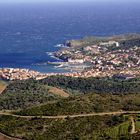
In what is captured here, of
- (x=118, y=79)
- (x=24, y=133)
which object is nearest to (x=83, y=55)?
(x=118, y=79)

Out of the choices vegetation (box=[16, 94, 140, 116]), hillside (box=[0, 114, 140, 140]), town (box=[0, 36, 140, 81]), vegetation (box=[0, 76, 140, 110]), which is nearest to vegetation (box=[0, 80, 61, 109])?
vegetation (box=[0, 76, 140, 110])

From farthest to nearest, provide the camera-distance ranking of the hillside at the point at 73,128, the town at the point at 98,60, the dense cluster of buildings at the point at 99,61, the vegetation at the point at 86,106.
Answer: the town at the point at 98,60
the dense cluster of buildings at the point at 99,61
the vegetation at the point at 86,106
the hillside at the point at 73,128

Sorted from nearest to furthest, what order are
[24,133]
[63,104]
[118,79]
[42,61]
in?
1. [24,133]
2. [63,104]
3. [118,79]
4. [42,61]

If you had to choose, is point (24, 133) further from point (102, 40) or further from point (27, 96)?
point (102, 40)

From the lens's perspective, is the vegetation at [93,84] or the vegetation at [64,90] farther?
the vegetation at [93,84]

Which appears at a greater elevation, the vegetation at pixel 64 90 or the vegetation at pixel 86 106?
the vegetation at pixel 86 106

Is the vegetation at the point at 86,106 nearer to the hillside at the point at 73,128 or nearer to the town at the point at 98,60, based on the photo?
the hillside at the point at 73,128

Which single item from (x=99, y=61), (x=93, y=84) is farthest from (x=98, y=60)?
(x=93, y=84)

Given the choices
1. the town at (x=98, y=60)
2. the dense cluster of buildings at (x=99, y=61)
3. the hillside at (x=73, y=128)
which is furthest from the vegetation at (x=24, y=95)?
the town at (x=98, y=60)

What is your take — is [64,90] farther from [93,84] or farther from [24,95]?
[24,95]

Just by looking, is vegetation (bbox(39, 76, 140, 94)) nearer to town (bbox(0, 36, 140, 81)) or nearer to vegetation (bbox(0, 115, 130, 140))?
town (bbox(0, 36, 140, 81))

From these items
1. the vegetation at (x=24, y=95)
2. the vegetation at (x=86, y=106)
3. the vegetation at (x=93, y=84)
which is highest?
the vegetation at (x=86, y=106)
